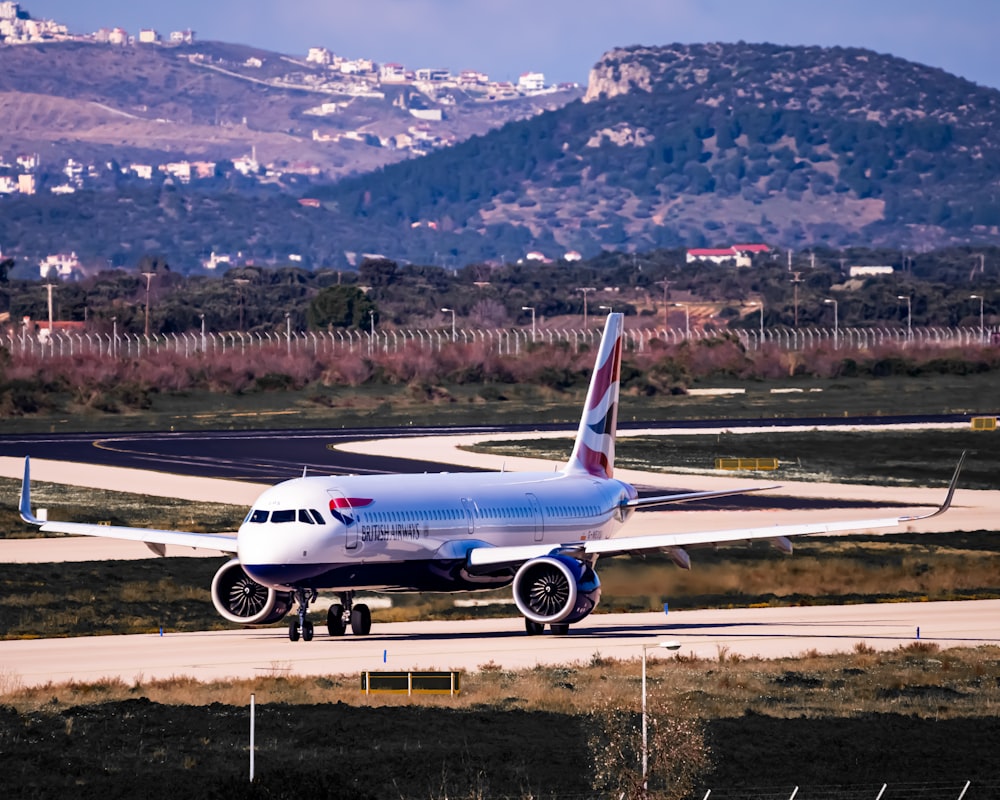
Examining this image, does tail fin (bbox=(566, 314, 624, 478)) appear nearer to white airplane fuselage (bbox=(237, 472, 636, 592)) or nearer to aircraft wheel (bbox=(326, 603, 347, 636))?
white airplane fuselage (bbox=(237, 472, 636, 592))

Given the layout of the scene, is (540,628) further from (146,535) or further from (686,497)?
(146,535)

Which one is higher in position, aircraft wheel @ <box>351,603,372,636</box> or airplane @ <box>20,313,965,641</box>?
airplane @ <box>20,313,965,641</box>

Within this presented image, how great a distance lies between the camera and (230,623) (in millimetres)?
55625

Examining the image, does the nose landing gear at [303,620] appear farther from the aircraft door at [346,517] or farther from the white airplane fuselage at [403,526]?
the aircraft door at [346,517]

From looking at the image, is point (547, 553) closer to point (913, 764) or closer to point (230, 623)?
point (230, 623)

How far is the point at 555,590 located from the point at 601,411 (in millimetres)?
10165

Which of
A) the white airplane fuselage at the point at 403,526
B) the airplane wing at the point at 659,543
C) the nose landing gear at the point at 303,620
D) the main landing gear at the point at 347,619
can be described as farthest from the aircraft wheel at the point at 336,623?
the airplane wing at the point at 659,543

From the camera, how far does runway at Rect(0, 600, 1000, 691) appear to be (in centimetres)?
4547

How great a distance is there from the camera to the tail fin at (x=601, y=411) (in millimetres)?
59438

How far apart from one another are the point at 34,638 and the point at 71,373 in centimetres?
12002

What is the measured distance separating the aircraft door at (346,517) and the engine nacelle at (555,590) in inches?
186

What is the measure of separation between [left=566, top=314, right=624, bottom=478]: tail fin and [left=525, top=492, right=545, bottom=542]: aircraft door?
15.1ft

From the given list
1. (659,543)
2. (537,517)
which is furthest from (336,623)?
(659,543)

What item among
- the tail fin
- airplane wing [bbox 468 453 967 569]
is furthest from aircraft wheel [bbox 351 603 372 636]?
the tail fin
